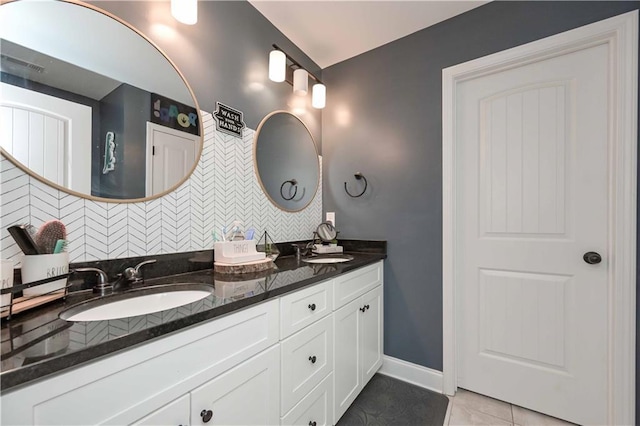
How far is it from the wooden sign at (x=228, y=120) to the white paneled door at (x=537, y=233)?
1.43 meters

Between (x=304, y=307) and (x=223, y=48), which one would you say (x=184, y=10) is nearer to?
(x=223, y=48)

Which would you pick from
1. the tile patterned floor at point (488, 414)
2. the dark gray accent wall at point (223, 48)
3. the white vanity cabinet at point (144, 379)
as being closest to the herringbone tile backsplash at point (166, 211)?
the dark gray accent wall at point (223, 48)

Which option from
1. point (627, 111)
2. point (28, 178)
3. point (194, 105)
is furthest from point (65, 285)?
point (627, 111)

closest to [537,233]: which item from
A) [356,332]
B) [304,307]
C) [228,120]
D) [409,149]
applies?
[409,149]

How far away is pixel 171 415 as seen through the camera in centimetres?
69

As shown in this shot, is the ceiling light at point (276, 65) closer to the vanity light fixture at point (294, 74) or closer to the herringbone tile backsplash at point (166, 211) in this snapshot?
the vanity light fixture at point (294, 74)

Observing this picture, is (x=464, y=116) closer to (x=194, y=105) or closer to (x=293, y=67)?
(x=293, y=67)

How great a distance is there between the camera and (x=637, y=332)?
4.24 feet

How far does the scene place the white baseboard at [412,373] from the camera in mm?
1772

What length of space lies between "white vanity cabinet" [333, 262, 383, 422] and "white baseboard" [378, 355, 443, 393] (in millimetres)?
104

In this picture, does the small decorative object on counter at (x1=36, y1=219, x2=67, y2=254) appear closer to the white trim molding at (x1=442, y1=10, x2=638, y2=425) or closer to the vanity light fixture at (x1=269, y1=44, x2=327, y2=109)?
the vanity light fixture at (x1=269, y1=44, x2=327, y2=109)

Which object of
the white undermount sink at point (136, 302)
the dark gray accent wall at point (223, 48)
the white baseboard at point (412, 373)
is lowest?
the white baseboard at point (412, 373)

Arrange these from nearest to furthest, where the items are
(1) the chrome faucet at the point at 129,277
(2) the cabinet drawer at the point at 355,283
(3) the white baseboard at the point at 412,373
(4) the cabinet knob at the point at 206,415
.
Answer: (4) the cabinet knob at the point at 206,415 < (1) the chrome faucet at the point at 129,277 < (2) the cabinet drawer at the point at 355,283 < (3) the white baseboard at the point at 412,373

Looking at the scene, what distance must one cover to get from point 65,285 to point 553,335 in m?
2.30
